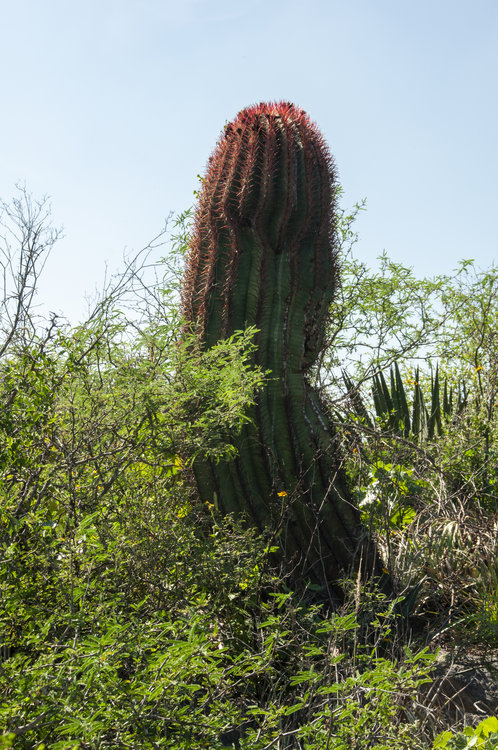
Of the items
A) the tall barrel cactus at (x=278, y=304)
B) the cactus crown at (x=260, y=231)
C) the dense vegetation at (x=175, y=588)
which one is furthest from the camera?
the cactus crown at (x=260, y=231)

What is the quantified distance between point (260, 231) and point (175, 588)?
231 cm

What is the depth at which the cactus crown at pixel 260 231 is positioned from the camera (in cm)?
376

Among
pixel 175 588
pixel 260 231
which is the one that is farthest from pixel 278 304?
pixel 175 588

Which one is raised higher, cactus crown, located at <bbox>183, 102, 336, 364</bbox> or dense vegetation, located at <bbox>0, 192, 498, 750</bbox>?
cactus crown, located at <bbox>183, 102, 336, 364</bbox>

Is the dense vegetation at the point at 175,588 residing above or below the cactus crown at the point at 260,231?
below

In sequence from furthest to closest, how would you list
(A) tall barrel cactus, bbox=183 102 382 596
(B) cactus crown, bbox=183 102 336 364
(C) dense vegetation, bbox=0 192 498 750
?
(B) cactus crown, bbox=183 102 336 364 → (A) tall barrel cactus, bbox=183 102 382 596 → (C) dense vegetation, bbox=0 192 498 750

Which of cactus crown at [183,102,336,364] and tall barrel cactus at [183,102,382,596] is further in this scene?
cactus crown at [183,102,336,364]

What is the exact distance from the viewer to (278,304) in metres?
3.73

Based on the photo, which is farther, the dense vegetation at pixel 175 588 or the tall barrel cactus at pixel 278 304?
the tall barrel cactus at pixel 278 304

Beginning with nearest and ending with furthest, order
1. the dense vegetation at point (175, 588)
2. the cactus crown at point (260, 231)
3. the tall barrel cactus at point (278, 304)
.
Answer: the dense vegetation at point (175, 588) → the tall barrel cactus at point (278, 304) → the cactus crown at point (260, 231)

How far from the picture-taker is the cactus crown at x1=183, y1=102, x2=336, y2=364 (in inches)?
148

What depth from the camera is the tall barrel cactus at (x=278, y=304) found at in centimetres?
349

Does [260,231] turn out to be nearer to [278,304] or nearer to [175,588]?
[278,304]

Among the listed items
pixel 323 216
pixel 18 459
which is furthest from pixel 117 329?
pixel 323 216
